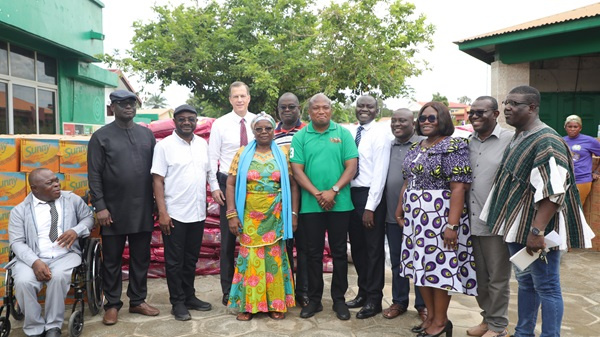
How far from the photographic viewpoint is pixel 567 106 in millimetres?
9148

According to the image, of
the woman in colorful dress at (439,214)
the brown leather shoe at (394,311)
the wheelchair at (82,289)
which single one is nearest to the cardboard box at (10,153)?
the wheelchair at (82,289)

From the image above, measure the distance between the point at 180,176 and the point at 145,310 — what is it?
130cm

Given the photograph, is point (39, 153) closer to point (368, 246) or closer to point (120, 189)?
point (120, 189)

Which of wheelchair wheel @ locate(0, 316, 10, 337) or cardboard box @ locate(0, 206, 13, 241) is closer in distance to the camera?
wheelchair wheel @ locate(0, 316, 10, 337)

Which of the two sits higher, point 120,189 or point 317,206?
point 120,189

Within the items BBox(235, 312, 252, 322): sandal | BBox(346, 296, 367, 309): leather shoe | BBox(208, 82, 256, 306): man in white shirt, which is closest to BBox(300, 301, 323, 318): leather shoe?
BBox(346, 296, 367, 309): leather shoe

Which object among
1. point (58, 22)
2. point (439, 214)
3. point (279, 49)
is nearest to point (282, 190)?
point (439, 214)

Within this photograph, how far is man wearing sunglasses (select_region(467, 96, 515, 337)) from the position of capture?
345 cm

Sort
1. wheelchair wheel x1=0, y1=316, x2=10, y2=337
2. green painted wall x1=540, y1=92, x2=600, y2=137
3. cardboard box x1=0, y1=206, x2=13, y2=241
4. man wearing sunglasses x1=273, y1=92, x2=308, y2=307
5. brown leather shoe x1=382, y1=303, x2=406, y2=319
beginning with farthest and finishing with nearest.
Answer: green painted wall x1=540, y1=92, x2=600, y2=137
man wearing sunglasses x1=273, y1=92, x2=308, y2=307
cardboard box x1=0, y1=206, x2=13, y2=241
brown leather shoe x1=382, y1=303, x2=406, y2=319
wheelchair wheel x1=0, y1=316, x2=10, y2=337

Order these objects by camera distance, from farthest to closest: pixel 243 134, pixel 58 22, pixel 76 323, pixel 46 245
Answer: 1. pixel 58 22
2. pixel 243 134
3. pixel 46 245
4. pixel 76 323

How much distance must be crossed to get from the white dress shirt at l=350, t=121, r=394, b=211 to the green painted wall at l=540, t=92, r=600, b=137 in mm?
6424

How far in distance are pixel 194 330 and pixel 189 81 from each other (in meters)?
18.2

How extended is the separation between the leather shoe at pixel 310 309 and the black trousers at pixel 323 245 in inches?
1.8

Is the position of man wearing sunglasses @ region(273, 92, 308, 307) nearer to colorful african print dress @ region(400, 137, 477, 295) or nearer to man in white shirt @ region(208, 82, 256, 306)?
man in white shirt @ region(208, 82, 256, 306)
